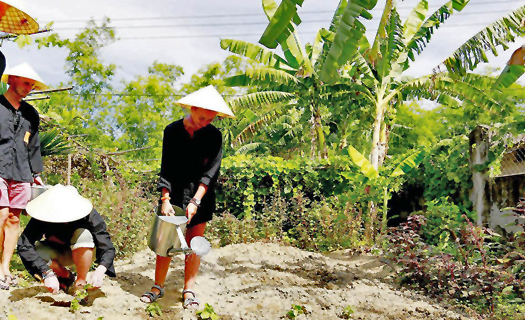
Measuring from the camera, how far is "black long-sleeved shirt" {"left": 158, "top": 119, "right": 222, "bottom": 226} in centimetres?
359

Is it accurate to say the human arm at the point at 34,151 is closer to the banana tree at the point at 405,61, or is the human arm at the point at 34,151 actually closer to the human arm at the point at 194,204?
the human arm at the point at 194,204

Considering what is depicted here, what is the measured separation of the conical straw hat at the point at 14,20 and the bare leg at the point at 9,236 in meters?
1.65

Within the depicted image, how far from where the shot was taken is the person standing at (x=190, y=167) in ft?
11.6

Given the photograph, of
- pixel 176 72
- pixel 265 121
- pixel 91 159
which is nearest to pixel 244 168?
pixel 91 159

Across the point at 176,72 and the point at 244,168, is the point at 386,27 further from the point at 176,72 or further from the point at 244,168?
the point at 176,72

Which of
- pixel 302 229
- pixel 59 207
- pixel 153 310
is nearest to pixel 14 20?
pixel 59 207

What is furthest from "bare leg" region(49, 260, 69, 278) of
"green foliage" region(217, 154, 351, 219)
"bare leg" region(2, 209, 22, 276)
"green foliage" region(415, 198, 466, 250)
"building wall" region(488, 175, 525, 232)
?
"building wall" region(488, 175, 525, 232)

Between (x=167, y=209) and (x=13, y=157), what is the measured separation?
130cm

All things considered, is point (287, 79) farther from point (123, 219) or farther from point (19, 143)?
point (19, 143)

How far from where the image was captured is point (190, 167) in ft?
11.9

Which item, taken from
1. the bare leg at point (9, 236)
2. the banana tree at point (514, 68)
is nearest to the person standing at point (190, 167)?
the bare leg at point (9, 236)

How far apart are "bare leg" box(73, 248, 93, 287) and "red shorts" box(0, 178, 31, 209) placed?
26.4 inches

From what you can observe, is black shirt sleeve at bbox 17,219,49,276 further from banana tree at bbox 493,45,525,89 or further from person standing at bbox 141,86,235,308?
banana tree at bbox 493,45,525,89

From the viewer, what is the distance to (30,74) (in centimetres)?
361
